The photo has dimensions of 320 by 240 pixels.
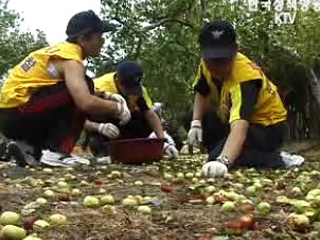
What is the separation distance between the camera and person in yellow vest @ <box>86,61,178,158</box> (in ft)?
25.5

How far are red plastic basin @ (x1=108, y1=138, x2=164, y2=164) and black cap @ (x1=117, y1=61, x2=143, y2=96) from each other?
32.6 inches

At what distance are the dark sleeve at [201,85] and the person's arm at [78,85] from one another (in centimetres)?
92

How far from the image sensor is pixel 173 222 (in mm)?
2975

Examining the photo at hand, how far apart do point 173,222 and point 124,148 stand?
4.39 meters

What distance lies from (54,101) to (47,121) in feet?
0.81

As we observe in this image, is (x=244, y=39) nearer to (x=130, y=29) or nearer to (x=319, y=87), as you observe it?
(x=319, y=87)

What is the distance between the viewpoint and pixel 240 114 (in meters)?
5.79

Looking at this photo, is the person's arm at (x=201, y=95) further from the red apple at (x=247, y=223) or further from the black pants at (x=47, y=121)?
the red apple at (x=247, y=223)

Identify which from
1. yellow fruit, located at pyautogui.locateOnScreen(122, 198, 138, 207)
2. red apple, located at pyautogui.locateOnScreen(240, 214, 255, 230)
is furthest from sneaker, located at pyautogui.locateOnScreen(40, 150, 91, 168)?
red apple, located at pyautogui.locateOnScreen(240, 214, 255, 230)

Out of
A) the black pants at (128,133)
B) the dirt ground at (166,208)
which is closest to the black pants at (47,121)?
the dirt ground at (166,208)

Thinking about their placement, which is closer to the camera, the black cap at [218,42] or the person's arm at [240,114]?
the person's arm at [240,114]

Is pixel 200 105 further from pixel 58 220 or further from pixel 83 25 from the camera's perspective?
pixel 58 220

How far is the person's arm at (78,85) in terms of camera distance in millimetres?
6562

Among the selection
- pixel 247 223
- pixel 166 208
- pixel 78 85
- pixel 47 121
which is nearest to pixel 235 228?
pixel 247 223
